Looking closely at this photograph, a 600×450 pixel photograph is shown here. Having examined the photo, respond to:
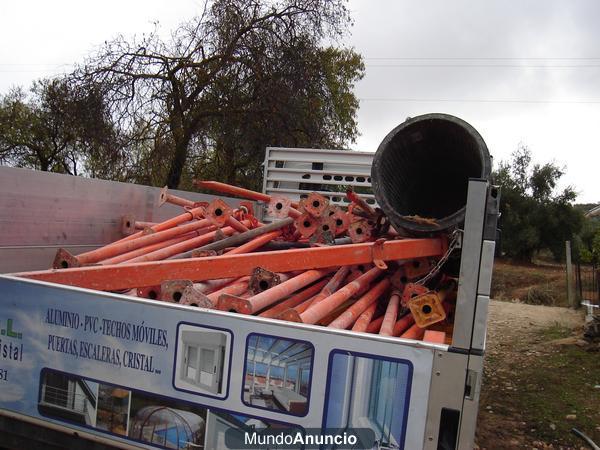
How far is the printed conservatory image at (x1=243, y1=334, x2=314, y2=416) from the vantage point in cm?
199

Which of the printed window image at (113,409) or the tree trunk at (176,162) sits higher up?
the tree trunk at (176,162)

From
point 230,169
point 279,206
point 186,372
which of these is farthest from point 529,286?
point 186,372

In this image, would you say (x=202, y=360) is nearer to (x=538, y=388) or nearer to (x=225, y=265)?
(x=225, y=265)

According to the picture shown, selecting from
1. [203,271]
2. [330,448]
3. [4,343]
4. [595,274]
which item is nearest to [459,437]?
[330,448]

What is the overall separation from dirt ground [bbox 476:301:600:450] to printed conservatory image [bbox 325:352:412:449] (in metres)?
3.20

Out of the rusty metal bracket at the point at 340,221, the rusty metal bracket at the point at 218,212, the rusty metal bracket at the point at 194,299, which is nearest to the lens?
the rusty metal bracket at the point at 194,299

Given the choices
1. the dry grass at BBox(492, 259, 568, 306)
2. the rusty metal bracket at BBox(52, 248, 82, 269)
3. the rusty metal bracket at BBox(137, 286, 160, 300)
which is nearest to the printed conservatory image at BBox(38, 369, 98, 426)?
the rusty metal bracket at BBox(137, 286, 160, 300)

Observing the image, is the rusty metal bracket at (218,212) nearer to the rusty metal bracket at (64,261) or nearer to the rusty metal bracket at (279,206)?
the rusty metal bracket at (279,206)

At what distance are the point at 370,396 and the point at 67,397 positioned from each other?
56.3 inches

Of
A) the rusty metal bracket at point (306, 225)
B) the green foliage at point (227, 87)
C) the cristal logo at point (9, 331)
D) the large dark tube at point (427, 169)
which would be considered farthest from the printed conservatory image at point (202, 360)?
the green foliage at point (227, 87)

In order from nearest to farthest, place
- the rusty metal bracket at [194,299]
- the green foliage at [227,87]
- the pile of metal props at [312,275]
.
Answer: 1. the rusty metal bracket at [194,299]
2. the pile of metal props at [312,275]
3. the green foliage at [227,87]

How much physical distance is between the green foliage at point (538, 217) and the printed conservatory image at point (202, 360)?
28.2 metres

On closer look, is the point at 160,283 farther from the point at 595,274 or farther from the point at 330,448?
the point at 595,274

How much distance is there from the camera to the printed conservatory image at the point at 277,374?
1.99 metres
